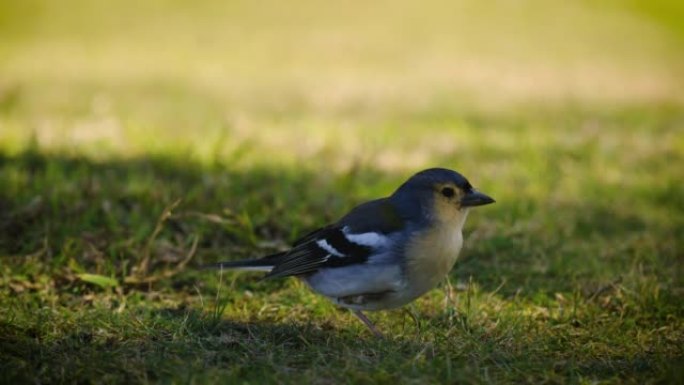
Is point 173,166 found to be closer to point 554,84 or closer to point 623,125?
point 623,125

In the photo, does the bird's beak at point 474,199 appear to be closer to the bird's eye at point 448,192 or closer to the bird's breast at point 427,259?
the bird's eye at point 448,192

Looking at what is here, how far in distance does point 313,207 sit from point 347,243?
2151mm

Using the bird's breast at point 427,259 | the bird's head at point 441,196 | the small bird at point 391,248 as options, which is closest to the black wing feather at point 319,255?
the small bird at point 391,248

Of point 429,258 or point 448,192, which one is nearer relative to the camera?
point 429,258

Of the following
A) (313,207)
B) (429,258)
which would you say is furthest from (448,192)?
(313,207)

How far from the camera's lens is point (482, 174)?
828cm

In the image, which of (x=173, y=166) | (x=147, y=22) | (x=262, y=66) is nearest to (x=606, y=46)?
(x=262, y=66)

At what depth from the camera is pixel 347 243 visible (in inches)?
187

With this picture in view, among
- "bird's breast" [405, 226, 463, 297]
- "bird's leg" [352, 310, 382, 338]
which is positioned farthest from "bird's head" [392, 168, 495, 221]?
"bird's leg" [352, 310, 382, 338]

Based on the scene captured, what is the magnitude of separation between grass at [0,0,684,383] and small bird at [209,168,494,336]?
0.74ft

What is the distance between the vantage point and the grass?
4.22 m

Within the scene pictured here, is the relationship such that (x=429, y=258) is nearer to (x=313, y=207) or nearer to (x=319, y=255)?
(x=319, y=255)

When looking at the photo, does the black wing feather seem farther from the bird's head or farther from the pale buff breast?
the bird's head

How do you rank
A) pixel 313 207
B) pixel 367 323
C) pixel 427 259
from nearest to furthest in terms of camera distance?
1. pixel 427 259
2. pixel 367 323
3. pixel 313 207
